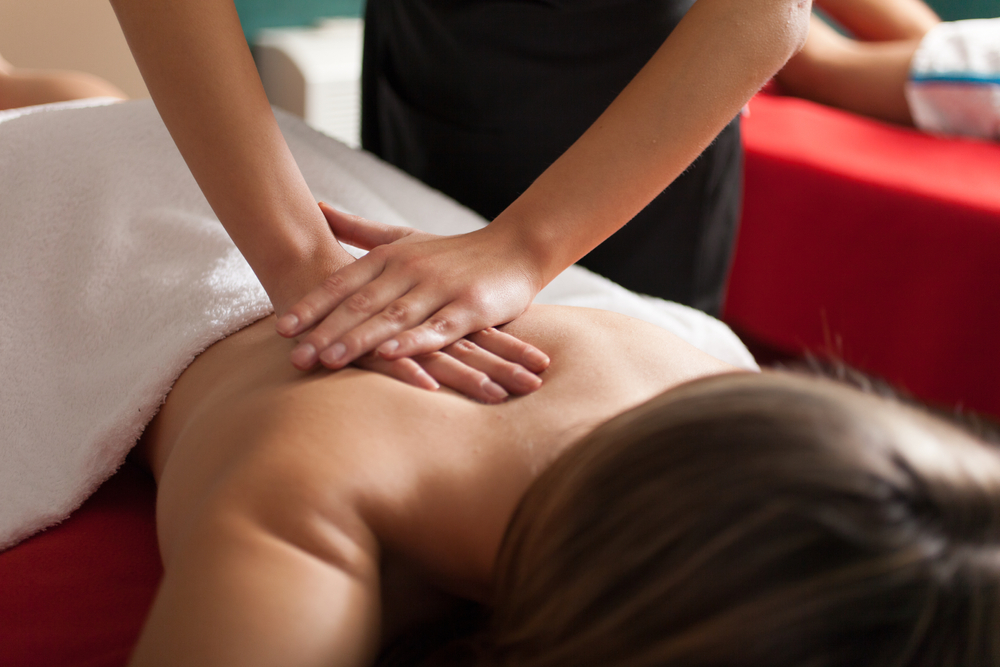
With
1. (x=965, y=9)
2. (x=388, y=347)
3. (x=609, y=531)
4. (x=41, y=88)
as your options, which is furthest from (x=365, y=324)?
(x=965, y=9)

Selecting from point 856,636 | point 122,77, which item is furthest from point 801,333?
point 122,77

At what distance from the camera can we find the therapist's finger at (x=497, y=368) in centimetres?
70

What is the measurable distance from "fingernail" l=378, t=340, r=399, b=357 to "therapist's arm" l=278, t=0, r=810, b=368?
95mm

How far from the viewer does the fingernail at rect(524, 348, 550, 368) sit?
734 mm

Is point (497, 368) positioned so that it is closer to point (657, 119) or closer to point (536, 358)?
point (536, 358)

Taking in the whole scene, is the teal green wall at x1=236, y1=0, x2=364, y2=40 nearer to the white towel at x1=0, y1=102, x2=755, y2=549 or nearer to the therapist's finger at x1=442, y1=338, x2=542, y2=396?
the white towel at x1=0, y1=102, x2=755, y2=549

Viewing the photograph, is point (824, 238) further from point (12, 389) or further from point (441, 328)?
point (12, 389)

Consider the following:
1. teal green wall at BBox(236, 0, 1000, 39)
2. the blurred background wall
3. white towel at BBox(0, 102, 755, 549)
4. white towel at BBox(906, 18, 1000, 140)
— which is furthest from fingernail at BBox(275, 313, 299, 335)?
teal green wall at BBox(236, 0, 1000, 39)

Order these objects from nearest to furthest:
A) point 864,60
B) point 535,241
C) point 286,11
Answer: point 535,241
point 864,60
point 286,11

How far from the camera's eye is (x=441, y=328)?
0.78m

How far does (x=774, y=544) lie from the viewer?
465 millimetres

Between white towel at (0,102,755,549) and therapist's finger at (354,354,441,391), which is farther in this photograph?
white towel at (0,102,755,549)

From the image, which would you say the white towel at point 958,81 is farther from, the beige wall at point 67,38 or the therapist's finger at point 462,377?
the beige wall at point 67,38

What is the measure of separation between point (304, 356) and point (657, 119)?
55cm
